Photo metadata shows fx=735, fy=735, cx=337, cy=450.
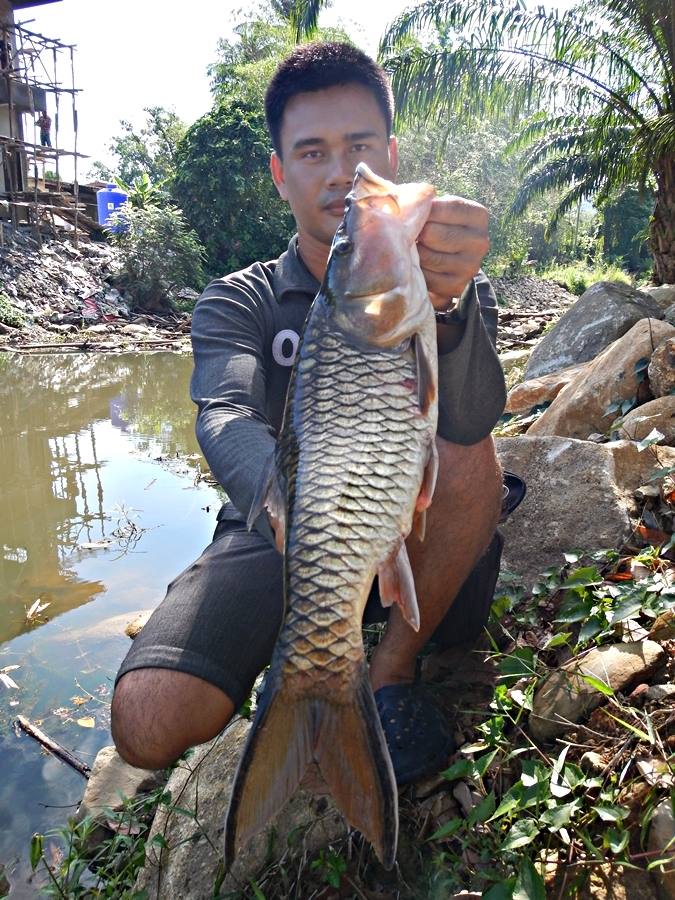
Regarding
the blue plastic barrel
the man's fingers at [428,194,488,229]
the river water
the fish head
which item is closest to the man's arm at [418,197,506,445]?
the man's fingers at [428,194,488,229]

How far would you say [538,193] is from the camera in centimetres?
1773

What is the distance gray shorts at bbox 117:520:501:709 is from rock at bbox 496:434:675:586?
43 cm

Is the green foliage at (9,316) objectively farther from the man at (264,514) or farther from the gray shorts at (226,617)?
the gray shorts at (226,617)

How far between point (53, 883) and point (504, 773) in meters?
1.32

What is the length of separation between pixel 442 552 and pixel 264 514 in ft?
2.04

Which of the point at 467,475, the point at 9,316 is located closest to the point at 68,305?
the point at 9,316

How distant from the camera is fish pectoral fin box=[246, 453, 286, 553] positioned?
157 cm

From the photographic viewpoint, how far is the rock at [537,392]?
5438 mm

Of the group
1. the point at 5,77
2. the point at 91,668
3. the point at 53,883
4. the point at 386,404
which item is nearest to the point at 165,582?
the point at 91,668

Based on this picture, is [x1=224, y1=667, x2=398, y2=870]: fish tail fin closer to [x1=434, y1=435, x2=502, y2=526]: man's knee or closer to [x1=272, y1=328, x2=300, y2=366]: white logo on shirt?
[x1=434, y1=435, x2=502, y2=526]: man's knee

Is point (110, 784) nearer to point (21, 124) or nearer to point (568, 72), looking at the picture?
point (568, 72)

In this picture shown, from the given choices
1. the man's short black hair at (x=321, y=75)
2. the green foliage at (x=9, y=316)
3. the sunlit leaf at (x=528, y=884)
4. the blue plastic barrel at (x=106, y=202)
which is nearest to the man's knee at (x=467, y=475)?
the sunlit leaf at (x=528, y=884)

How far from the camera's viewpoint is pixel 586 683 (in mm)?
1889

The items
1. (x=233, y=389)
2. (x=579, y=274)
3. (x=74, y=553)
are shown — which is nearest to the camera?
(x=233, y=389)
